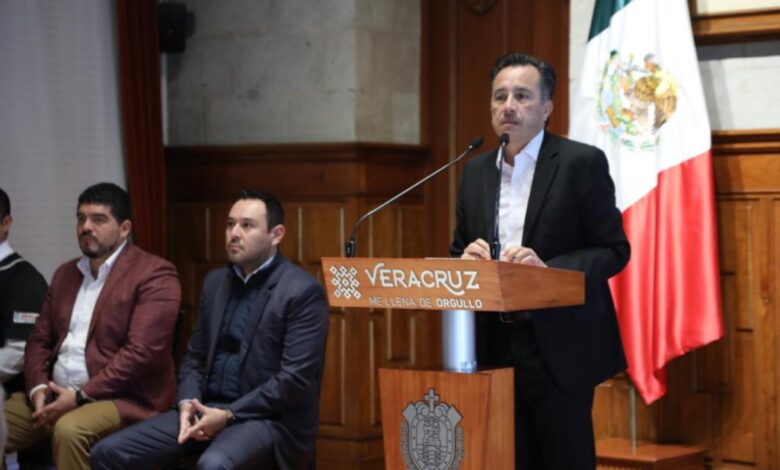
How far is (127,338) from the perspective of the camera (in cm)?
441

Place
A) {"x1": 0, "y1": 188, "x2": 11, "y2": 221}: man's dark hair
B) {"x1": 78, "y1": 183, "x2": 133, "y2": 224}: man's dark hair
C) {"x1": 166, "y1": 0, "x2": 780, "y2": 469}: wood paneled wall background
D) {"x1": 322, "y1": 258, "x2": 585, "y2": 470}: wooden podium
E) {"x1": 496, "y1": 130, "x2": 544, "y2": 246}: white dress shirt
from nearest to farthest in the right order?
{"x1": 322, "y1": 258, "x2": 585, "y2": 470}: wooden podium
{"x1": 496, "y1": 130, "x2": 544, "y2": 246}: white dress shirt
{"x1": 78, "y1": 183, "x2": 133, "y2": 224}: man's dark hair
{"x1": 0, "y1": 188, "x2": 11, "y2": 221}: man's dark hair
{"x1": 166, "y1": 0, "x2": 780, "y2": 469}: wood paneled wall background

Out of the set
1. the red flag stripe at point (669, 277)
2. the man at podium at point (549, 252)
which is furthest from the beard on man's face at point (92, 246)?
the red flag stripe at point (669, 277)

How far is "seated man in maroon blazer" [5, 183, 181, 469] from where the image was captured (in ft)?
14.1

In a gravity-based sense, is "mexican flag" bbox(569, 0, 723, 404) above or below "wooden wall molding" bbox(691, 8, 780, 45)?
below

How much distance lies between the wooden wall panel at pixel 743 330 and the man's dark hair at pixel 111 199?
235 cm

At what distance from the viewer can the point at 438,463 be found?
285 cm

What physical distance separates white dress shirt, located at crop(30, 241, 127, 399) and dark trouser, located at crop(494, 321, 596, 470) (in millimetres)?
1944

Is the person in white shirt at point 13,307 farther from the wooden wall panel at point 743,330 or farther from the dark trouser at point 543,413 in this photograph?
the wooden wall panel at point 743,330

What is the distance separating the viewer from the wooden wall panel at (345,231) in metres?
5.73

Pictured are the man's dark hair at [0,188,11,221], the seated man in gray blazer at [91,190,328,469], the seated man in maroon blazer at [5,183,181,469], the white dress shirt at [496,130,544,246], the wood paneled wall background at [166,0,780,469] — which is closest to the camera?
the white dress shirt at [496,130,544,246]

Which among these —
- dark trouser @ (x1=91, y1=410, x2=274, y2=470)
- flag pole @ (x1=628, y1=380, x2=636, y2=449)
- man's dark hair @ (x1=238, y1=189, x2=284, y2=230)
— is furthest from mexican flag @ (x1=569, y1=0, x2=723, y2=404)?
dark trouser @ (x1=91, y1=410, x2=274, y2=470)

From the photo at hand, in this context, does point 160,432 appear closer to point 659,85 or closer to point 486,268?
point 486,268

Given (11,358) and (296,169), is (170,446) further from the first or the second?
(296,169)

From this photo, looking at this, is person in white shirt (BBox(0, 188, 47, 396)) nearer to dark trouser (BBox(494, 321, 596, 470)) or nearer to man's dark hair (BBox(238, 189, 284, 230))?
man's dark hair (BBox(238, 189, 284, 230))
